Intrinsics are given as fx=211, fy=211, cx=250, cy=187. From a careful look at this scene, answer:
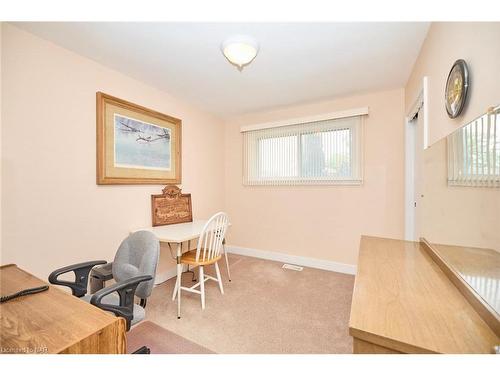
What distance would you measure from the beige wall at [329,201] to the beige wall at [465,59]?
2.97 ft

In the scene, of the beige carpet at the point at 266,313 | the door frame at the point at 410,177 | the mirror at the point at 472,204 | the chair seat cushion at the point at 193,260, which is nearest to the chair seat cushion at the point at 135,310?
the beige carpet at the point at 266,313

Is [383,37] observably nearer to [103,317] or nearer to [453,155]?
[453,155]

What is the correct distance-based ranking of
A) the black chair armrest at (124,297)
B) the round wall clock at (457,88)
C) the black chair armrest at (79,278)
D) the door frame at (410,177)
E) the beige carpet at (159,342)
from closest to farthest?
1. the round wall clock at (457,88)
2. the black chair armrest at (124,297)
3. the black chair armrest at (79,278)
4. the beige carpet at (159,342)
5. the door frame at (410,177)

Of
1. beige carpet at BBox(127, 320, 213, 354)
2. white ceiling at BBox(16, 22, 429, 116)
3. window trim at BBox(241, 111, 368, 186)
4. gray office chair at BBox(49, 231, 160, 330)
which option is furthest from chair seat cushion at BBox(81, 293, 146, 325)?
window trim at BBox(241, 111, 368, 186)

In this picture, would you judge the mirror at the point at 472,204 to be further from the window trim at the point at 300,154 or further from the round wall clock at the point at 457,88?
the window trim at the point at 300,154

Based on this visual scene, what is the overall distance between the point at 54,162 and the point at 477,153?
256 centimetres

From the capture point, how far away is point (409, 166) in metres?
2.29

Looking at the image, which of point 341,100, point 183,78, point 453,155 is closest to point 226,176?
point 183,78

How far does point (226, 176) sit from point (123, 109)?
1860 mm

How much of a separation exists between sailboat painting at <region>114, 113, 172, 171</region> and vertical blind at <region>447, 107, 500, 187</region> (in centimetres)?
251

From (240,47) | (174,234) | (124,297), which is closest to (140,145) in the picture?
(174,234)

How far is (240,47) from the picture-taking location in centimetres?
151

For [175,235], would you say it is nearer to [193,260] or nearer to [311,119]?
[193,260]

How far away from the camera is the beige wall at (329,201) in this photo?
8.21ft
